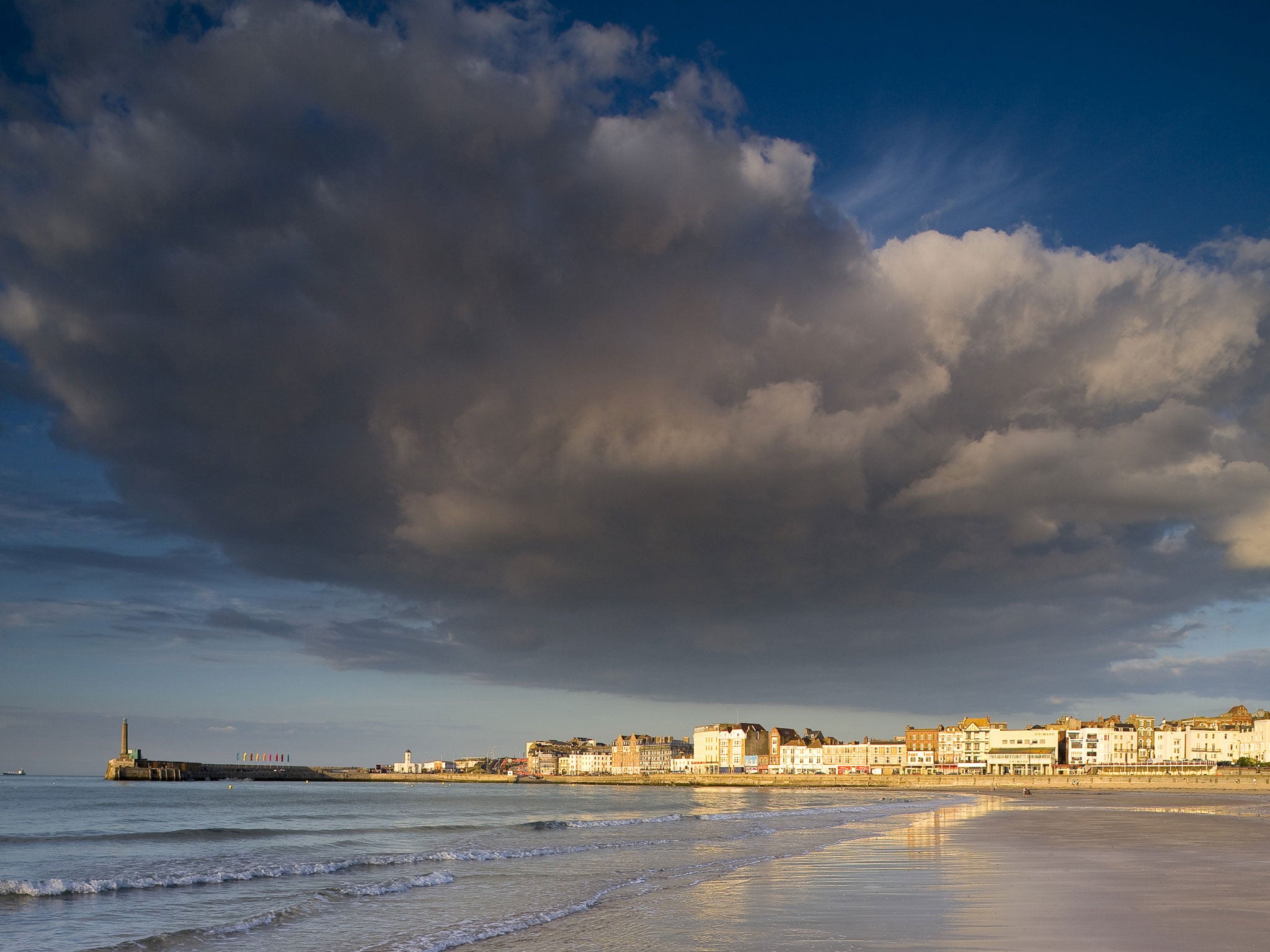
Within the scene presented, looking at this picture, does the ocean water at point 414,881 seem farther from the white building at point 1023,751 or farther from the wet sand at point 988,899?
the white building at point 1023,751

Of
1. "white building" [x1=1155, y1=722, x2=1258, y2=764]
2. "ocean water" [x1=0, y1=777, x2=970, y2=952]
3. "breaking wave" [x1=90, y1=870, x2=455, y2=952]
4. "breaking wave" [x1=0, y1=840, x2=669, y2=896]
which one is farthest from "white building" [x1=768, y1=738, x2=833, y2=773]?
"breaking wave" [x1=90, y1=870, x2=455, y2=952]

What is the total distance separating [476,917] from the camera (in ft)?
57.9

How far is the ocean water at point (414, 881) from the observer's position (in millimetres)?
15688

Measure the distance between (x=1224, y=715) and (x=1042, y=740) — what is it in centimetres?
3758

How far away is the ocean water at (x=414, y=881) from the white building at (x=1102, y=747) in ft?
391

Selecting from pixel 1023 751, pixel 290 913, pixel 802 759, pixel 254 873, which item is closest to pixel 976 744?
pixel 1023 751

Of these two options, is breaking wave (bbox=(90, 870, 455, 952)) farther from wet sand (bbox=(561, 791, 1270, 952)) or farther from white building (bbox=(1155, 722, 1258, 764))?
white building (bbox=(1155, 722, 1258, 764))

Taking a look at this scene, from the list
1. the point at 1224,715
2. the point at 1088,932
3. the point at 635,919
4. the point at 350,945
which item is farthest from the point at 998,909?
the point at 1224,715

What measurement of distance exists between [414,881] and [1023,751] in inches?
6435

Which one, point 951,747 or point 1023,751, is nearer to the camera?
point 1023,751

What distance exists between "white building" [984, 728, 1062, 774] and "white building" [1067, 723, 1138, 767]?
2.05 metres

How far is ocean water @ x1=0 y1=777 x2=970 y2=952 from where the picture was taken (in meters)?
15.7

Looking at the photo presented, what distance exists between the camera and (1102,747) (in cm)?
15988

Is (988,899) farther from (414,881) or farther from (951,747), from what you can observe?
(951,747)
